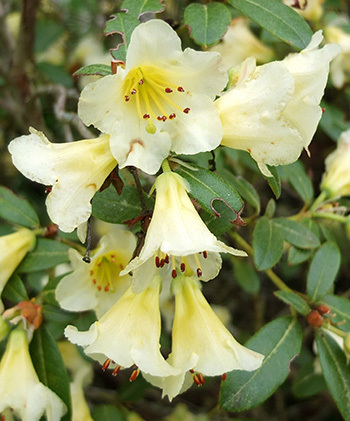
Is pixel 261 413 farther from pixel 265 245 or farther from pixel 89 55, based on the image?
pixel 89 55

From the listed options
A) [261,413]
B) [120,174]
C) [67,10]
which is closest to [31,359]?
[120,174]

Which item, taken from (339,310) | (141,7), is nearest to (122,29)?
(141,7)

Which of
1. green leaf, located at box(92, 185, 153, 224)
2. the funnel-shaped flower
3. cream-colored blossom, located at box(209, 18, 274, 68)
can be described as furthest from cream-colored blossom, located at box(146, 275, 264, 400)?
cream-colored blossom, located at box(209, 18, 274, 68)

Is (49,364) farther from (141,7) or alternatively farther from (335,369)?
(141,7)

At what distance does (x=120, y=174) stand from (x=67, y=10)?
1.54m

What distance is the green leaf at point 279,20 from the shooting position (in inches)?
46.8

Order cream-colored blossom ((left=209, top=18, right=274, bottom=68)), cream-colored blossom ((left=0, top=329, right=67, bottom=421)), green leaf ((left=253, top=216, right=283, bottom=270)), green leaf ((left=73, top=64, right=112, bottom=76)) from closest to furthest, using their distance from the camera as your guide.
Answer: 1. green leaf ((left=73, top=64, right=112, bottom=76))
2. cream-colored blossom ((left=0, top=329, right=67, bottom=421))
3. green leaf ((left=253, top=216, right=283, bottom=270))
4. cream-colored blossom ((left=209, top=18, right=274, bottom=68))

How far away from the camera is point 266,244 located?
124cm

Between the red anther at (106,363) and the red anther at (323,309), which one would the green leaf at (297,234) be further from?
the red anther at (106,363)

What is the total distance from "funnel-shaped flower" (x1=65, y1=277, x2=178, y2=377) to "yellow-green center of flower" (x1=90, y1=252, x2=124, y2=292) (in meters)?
0.26

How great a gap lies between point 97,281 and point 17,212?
26 cm

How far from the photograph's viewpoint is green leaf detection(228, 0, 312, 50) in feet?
3.90

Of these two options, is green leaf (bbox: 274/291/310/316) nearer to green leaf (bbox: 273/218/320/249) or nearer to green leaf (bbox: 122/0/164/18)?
green leaf (bbox: 273/218/320/249)

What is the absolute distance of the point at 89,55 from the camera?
→ 2.07m
